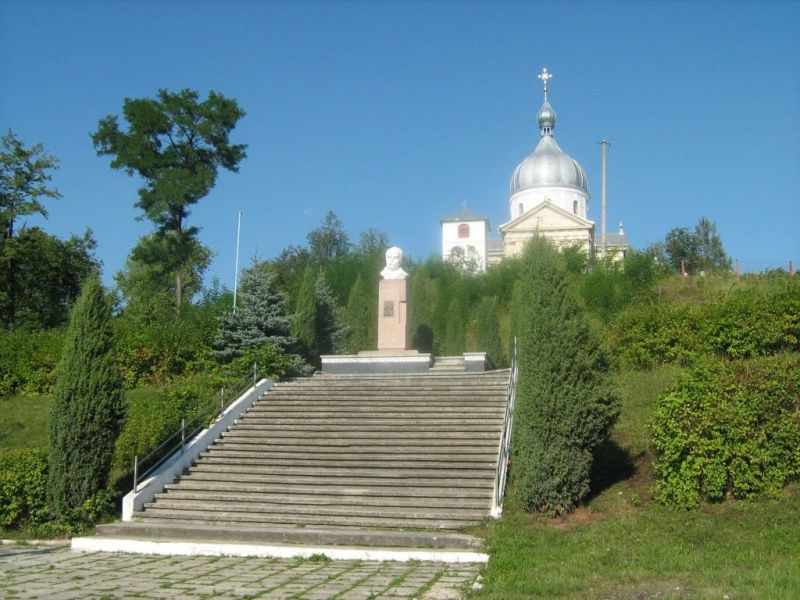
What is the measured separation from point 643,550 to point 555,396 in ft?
8.60

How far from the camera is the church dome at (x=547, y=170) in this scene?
5922cm

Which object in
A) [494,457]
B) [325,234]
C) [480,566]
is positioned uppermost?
[325,234]

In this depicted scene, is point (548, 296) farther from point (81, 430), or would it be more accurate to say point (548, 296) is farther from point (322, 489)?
point (81, 430)

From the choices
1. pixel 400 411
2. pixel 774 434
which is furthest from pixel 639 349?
pixel 774 434

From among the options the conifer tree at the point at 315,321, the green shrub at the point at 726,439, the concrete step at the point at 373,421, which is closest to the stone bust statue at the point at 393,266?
the conifer tree at the point at 315,321

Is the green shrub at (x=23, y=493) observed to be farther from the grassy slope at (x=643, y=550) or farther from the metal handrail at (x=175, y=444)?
the grassy slope at (x=643, y=550)

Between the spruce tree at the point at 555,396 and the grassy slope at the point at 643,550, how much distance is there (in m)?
0.51

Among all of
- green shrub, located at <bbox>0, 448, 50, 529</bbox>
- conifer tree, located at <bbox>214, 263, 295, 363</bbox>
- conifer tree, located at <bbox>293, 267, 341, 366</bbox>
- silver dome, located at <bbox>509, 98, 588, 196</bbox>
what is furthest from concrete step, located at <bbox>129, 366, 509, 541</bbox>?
silver dome, located at <bbox>509, 98, 588, 196</bbox>

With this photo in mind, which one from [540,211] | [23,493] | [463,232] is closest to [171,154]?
[23,493]

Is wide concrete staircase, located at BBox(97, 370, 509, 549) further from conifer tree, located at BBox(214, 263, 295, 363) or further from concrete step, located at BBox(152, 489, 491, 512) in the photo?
conifer tree, located at BBox(214, 263, 295, 363)

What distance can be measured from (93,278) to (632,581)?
30.8 feet

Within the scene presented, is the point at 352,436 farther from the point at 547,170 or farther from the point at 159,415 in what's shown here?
the point at 547,170

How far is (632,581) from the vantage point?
8.09 metres

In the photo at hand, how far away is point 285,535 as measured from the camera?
436 inches
